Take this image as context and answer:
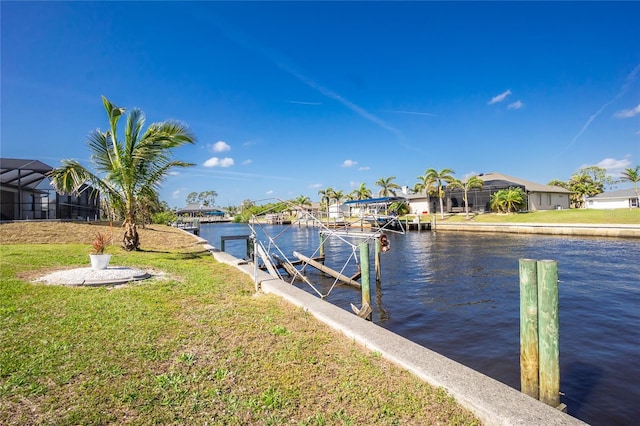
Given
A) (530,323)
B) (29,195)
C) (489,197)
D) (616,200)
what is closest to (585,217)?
(489,197)

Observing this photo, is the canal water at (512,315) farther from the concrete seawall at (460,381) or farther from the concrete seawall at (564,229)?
the concrete seawall at (564,229)

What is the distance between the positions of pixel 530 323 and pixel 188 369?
14.5 feet

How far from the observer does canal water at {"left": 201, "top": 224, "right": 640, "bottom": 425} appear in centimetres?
548

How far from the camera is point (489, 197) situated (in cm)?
5347

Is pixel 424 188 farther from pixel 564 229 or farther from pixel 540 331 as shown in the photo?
pixel 540 331

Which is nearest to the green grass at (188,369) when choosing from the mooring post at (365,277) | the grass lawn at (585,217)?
the mooring post at (365,277)

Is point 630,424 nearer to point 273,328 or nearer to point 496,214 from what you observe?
point 273,328

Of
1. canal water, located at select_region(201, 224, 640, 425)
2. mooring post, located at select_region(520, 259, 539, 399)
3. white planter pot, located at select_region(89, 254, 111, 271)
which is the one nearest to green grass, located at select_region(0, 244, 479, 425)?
mooring post, located at select_region(520, 259, 539, 399)

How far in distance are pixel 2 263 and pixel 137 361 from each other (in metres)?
9.54

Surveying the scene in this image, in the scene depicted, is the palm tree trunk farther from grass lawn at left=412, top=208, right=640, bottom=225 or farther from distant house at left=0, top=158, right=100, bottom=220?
grass lawn at left=412, top=208, right=640, bottom=225

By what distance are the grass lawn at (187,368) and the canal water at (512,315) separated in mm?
3117

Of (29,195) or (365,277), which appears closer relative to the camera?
(365,277)

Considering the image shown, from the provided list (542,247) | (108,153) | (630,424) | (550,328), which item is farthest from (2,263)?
(542,247)

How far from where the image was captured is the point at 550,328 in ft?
13.6
